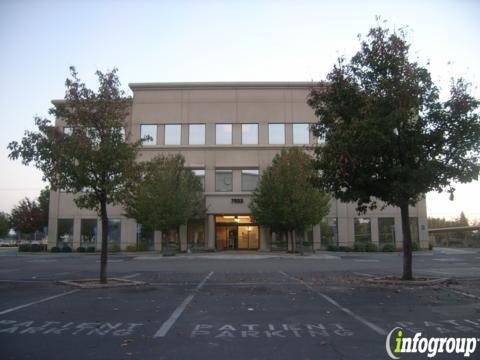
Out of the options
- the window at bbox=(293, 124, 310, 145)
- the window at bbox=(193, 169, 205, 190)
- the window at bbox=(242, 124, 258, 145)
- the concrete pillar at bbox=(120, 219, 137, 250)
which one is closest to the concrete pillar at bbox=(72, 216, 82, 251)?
the concrete pillar at bbox=(120, 219, 137, 250)

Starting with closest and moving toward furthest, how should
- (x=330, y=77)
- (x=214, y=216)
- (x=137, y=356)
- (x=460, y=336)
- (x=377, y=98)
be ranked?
(x=137, y=356), (x=460, y=336), (x=377, y=98), (x=330, y=77), (x=214, y=216)

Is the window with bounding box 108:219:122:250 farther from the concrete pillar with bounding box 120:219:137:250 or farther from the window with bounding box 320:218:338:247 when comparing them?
the window with bounding box 320:218:338:247

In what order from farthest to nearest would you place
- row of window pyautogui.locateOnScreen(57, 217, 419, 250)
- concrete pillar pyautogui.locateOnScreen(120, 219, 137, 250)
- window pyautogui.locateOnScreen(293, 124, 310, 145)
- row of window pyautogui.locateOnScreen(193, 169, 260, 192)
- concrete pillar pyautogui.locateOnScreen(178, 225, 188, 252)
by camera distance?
concrete pillar pyautogui.locateOnScreen(120, 219, 137, 250) → window pyautogui.locateOnScreen(293, 124, 310, 145) → row of window pyautogui.locateOnScreen(57, 217, 419, 250) → row of window pyautogui.locateOnScreen(193, 169, 260, 192) → concrete pillar pyautogui.locateOnScreen(178, 225, 188, 252)

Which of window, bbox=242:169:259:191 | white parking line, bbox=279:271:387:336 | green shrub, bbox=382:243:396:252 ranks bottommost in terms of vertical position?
white parking line, bbox=279:271:387:336

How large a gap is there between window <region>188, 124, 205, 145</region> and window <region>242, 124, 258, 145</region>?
387 cm

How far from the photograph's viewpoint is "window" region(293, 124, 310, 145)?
4519cm

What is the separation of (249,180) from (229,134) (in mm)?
4763

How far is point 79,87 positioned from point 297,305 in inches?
410

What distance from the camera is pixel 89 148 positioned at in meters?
15.2

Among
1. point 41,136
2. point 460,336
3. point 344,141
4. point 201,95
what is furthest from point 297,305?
point 201,95

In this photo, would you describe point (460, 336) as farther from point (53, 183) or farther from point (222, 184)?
point (222, 184)

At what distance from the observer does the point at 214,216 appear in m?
44.6

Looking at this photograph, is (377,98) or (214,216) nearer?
(377,98)

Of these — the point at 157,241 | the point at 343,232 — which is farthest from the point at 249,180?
the point at 157,241
